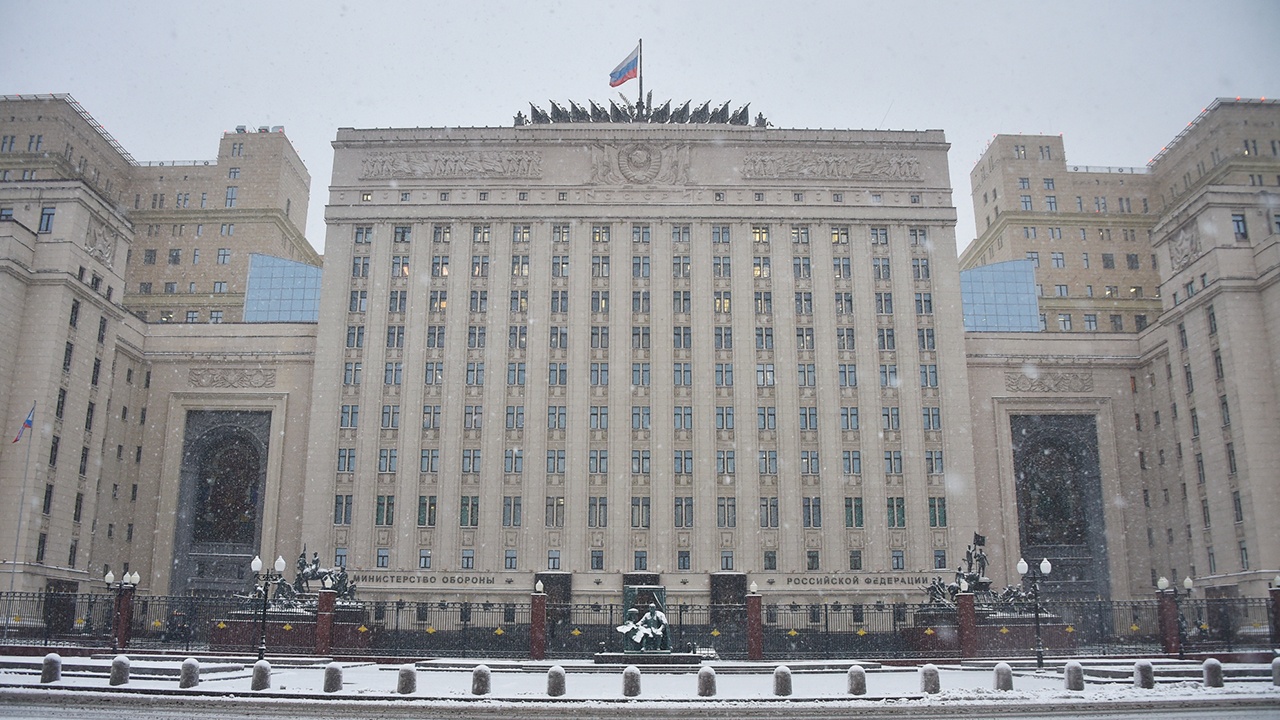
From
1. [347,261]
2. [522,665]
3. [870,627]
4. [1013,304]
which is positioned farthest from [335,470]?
[1013,304]

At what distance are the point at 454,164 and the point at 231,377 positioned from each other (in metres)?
20.8

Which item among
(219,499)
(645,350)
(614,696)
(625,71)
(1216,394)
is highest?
(625,71)

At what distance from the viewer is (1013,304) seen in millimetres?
75562

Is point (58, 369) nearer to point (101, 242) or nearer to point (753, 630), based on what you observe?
point (101, 242)

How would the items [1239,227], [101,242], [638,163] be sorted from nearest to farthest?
[1239,227] < [101,242] < [638,163]

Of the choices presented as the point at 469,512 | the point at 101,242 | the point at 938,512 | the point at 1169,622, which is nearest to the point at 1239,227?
the point at 938,512

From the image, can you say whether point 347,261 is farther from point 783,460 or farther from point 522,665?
point 522,665

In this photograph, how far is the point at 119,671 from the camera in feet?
85.1

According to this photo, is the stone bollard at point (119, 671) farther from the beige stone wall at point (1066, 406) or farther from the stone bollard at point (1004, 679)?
the beige stone wall at point (1066, 406)

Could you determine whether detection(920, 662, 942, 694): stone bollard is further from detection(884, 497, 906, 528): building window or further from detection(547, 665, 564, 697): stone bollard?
detection(884, 497, 906, 528): building window

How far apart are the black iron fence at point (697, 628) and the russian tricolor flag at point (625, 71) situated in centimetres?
3465

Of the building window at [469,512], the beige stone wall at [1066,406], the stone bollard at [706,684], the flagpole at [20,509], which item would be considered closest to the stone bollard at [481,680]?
the stone bollard at [706,684]

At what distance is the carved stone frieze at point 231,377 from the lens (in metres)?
65.6

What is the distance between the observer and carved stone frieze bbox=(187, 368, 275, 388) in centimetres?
6556
